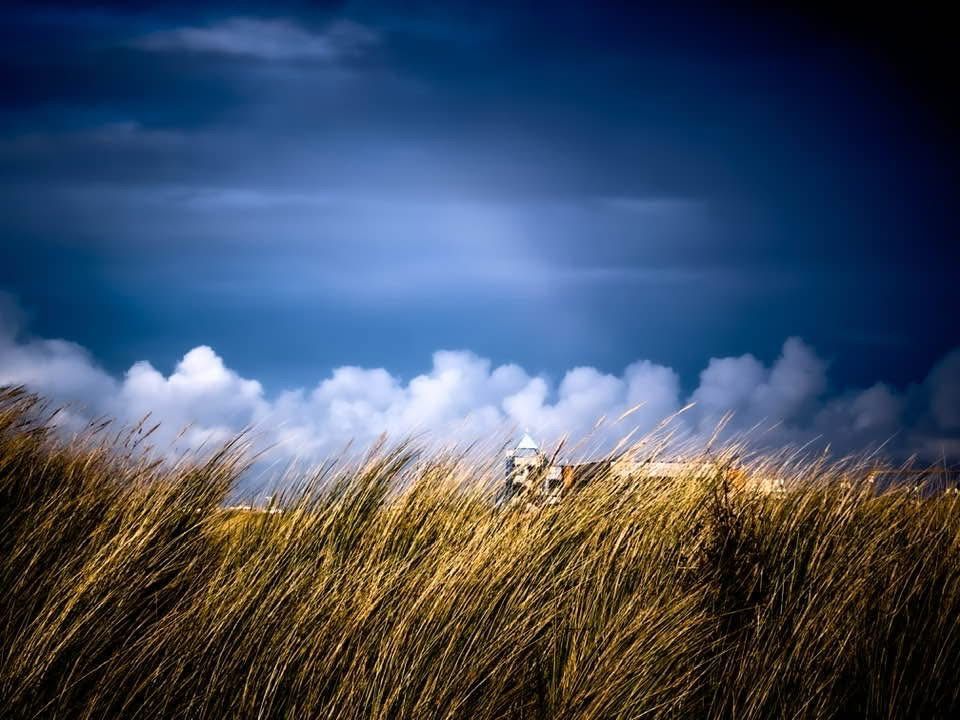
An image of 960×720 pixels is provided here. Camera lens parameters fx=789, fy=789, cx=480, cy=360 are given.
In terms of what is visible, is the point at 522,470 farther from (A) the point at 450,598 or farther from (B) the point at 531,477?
(A) the point at 450,598

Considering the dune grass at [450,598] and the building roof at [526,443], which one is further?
the building roof at [526,443]

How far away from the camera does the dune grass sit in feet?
8.87

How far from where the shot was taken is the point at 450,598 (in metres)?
2.96

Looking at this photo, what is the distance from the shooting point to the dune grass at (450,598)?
2.70 metres

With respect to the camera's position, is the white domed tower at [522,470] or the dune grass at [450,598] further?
the white domed tower at [522,470]

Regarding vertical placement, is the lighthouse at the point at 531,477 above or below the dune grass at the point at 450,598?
above

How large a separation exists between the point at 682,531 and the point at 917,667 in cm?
117

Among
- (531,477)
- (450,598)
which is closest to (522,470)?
(531,477)

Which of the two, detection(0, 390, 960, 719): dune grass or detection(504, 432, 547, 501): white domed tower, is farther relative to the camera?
detection(504, 432, 547, 501): white domed tower

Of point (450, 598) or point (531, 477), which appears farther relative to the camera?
point (531, 477)

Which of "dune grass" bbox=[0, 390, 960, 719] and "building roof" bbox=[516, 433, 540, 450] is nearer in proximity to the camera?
"dune grass" bbox=[0, 390, 960, 719]

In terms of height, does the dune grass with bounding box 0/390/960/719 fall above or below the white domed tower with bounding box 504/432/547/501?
below

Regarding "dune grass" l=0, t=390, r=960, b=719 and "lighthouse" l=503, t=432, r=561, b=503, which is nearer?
"dune grass" l=0, t=390, r=960, b=719

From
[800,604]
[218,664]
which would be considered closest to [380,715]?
[218,664]
